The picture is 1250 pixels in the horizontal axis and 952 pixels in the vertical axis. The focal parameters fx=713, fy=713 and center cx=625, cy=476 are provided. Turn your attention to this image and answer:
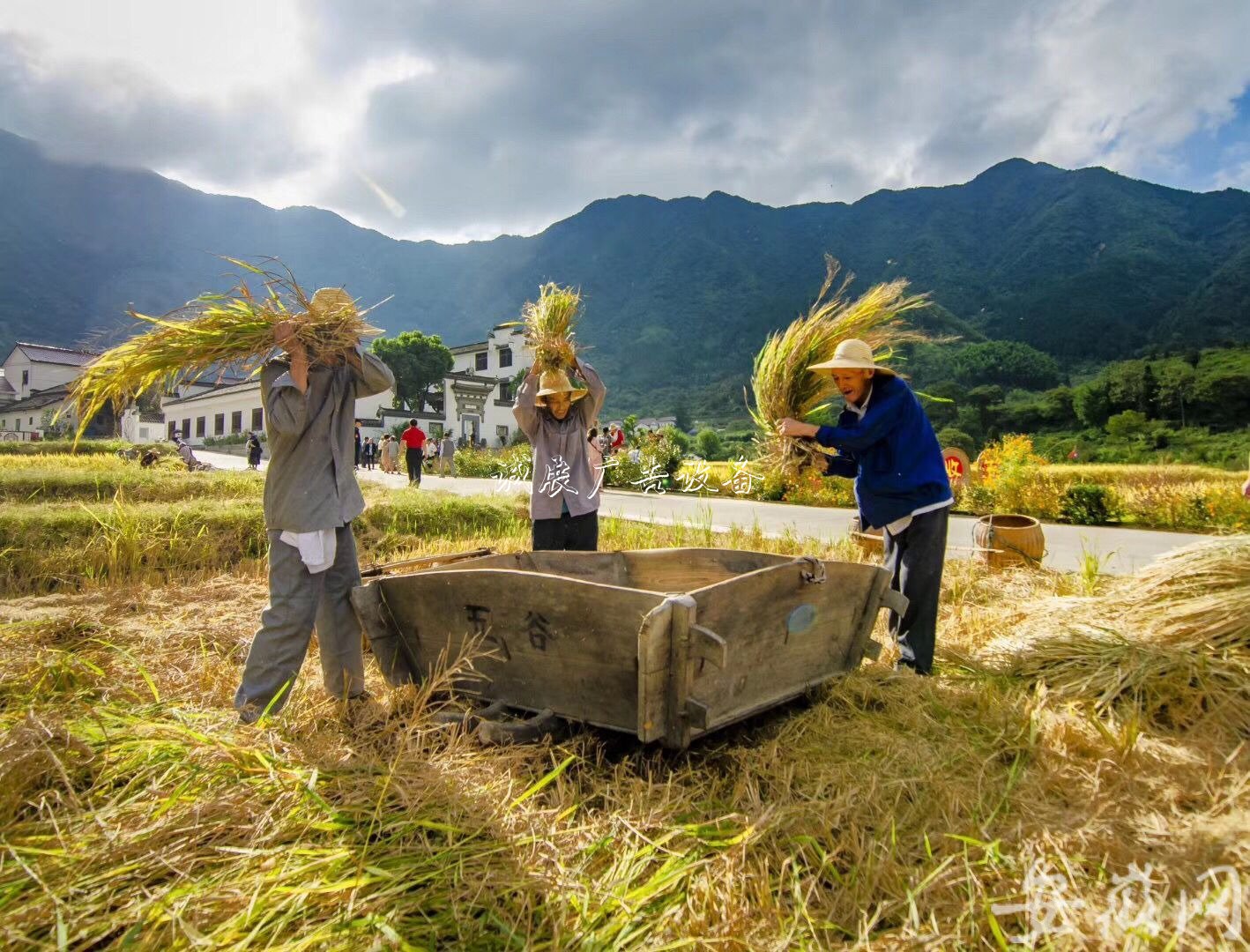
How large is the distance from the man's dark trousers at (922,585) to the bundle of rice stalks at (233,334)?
2.62m

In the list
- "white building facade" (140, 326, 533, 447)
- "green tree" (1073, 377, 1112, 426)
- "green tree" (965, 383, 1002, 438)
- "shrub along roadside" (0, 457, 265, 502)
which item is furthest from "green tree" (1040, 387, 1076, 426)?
"shrub along roadside" (0, 457, 265, 502)

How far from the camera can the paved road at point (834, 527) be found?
691cm

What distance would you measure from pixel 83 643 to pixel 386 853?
2877 millimetres

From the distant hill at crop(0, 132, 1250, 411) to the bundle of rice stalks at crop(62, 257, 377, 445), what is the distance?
13cm

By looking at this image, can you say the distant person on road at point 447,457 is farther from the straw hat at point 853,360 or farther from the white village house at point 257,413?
the straw hat at point 853,360

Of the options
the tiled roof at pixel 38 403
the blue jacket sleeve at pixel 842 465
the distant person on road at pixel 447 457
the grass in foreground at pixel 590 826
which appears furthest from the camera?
the tiled roof at pixel 38 403

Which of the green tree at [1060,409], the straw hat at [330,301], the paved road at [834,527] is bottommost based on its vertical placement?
the paved road at [834,527]

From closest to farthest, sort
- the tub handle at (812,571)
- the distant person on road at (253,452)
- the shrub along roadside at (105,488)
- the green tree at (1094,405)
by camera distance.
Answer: the tub handle at (812,571)
the shrub along roadside at (105,488)
the distant person on road at (253,452)
the green tree at (1094,405)

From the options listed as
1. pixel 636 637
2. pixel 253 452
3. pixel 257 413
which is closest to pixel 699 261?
pixel 257 413

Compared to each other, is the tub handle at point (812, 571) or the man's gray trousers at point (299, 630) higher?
the tub handle at point (812, 571)

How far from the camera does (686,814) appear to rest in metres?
2.03

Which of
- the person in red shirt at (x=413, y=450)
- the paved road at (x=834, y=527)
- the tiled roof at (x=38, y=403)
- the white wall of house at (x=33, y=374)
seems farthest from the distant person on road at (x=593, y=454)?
the white wall of house at (x=33, y=374)

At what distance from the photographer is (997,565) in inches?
218

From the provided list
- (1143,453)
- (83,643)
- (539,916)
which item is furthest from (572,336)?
(1143,453)
